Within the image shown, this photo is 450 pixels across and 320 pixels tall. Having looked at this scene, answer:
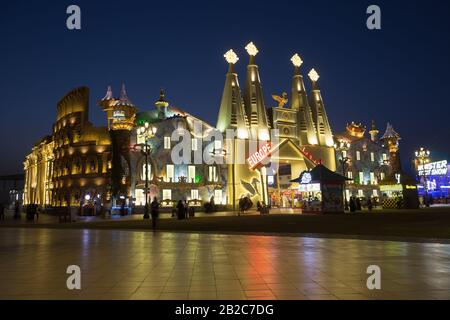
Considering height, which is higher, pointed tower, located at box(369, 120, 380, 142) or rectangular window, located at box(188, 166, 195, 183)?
pointed tower, located at box(369, 120, 380, 142)

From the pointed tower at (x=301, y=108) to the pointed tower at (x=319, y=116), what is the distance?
149 cm

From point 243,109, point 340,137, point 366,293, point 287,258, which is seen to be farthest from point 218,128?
point 366,293

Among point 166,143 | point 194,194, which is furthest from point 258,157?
point 166,143

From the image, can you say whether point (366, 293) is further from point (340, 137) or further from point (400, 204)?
point (340, 137)

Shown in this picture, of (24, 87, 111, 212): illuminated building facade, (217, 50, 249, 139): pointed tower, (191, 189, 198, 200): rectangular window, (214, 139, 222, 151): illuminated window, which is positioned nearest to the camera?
(191, 189, 198, 200): rectangular window

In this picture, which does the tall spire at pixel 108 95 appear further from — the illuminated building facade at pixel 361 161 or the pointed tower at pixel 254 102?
the illuminated building facade at pixel 361 161

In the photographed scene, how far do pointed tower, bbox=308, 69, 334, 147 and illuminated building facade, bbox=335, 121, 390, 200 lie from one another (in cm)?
360

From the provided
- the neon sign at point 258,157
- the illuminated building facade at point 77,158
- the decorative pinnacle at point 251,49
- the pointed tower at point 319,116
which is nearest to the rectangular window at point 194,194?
the neon sign at point 258,157

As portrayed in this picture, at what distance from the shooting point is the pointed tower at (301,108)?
226 feet

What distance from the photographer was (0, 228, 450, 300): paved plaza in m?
6.62

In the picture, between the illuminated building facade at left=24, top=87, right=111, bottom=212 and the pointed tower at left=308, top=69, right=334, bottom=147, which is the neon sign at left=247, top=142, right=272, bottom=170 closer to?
the pointed tower at left=308, top=69, right=334, bottom=147

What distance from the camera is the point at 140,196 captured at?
51.2 metres

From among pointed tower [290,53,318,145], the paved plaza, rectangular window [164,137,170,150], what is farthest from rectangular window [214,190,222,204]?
the paved plaza

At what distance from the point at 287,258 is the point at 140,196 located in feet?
140
